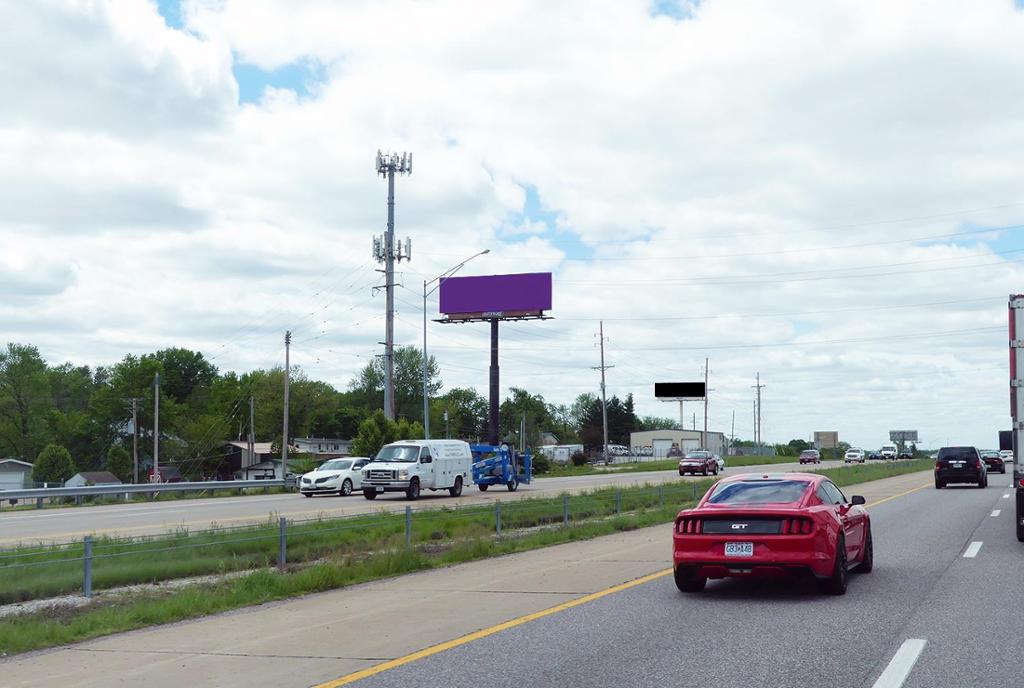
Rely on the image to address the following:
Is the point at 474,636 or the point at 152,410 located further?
the point at 152,410

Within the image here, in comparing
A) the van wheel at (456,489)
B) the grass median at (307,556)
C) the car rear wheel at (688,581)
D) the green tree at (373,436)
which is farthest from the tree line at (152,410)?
the car rear wheel at (688,581)

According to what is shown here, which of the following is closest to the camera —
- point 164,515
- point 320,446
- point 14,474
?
point 164,515

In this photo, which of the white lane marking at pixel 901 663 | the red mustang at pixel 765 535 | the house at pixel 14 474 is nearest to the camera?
the white lane marking at pixel 901 663

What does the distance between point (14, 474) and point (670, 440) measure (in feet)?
271

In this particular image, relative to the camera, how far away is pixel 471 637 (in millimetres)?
10477

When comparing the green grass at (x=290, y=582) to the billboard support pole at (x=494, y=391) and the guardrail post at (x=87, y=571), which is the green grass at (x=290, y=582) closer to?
the guardrail post at (x=87, y=571)

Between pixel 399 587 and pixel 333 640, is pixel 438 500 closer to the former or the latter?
pixel 399 587

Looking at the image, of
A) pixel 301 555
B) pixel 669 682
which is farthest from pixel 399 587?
pixel 669 682

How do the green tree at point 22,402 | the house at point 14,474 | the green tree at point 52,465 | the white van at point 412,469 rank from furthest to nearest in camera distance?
the green tree at point 22,402 < the house at point 14,474 < the green tree at point 52,465 < the white van at point 412,469

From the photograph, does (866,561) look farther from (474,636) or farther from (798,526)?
(474,636)

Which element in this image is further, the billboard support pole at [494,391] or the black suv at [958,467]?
the billboard support pole at [494,391]

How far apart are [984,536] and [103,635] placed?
16.5 meters

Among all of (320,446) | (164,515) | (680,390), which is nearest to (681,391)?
(680,390)

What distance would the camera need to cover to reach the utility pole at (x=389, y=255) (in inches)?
2392
